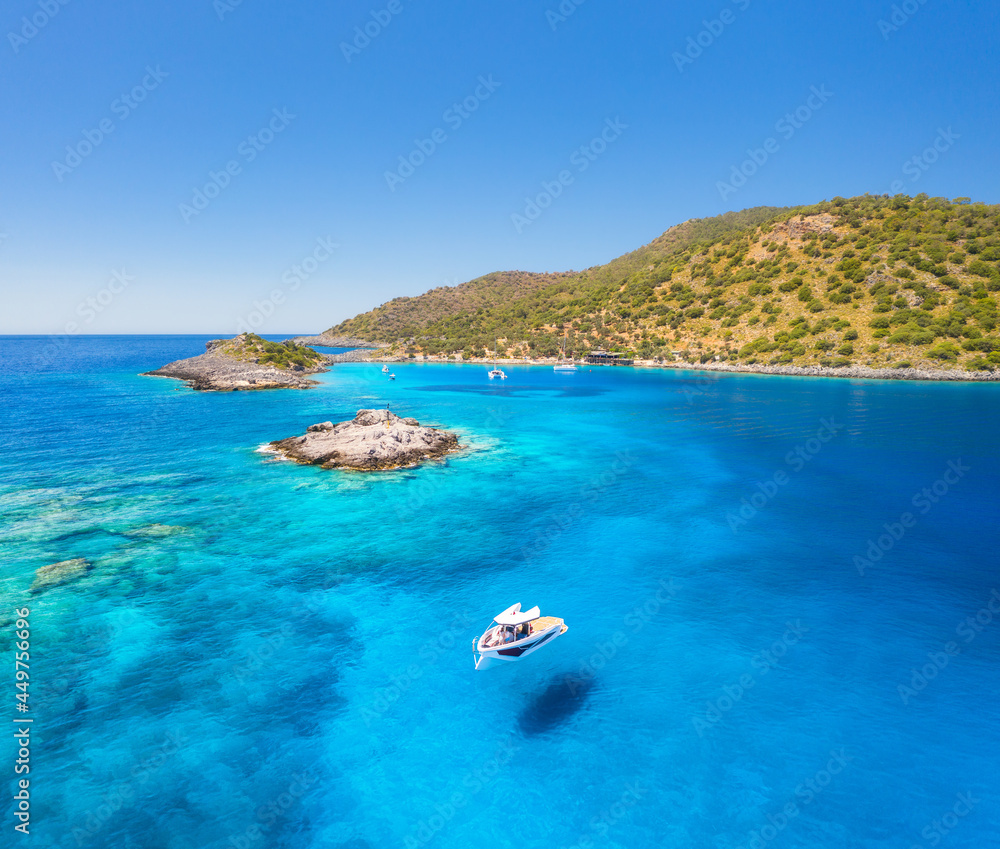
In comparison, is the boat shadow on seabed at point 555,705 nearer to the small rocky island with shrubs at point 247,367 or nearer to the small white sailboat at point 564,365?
the small rocky island with shrubs at point 247,367

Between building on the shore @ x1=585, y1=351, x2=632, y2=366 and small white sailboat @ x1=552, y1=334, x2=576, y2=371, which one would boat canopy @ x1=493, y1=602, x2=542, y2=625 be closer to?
small white sailboat @ x1=552, y1=334, x2=576, y2=371

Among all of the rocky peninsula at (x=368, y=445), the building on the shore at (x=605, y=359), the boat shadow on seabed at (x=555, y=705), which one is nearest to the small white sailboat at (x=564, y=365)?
the building on the shore at (x=605, y=359)

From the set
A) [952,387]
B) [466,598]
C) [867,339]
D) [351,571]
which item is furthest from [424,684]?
[867,339]

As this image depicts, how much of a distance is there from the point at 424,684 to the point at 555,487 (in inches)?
1017

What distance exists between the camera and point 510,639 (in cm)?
1961

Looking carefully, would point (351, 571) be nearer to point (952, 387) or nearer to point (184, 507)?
point (184, 507)

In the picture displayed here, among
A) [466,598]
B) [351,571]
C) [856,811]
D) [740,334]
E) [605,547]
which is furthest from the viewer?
[740,334]

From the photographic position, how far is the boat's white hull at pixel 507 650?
1928cm

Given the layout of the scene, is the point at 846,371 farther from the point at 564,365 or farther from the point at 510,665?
the point at 510,665

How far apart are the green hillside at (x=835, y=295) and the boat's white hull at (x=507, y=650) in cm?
13826

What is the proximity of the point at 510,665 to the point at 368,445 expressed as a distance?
33722 mm

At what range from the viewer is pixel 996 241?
130500 millimetres

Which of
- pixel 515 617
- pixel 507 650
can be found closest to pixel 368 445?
pixel 515 617

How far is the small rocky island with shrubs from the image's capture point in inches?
4289
